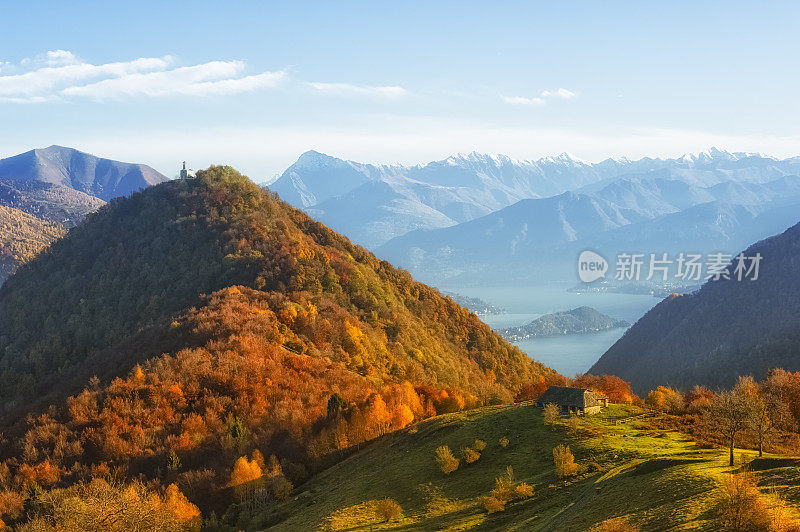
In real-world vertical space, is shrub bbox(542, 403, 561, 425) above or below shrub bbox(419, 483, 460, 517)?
above

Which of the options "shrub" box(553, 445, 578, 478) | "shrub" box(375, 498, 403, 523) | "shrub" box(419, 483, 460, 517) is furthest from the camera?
"shrub" box(375, 498, 403, 523)

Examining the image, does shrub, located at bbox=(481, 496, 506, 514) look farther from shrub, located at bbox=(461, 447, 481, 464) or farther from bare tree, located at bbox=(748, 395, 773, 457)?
bare tree, located at bbox=(748, 395, 773, 457)

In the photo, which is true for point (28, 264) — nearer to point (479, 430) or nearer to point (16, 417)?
point (16, 417)

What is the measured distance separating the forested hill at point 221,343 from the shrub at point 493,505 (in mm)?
39681

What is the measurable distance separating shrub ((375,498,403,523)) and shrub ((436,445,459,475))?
944 cm

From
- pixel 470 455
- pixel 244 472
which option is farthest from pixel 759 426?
pixel 244 472

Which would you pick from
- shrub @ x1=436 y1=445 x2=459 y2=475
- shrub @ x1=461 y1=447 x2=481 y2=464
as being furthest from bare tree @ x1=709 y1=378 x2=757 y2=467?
shrub @ x1=436 y1=445 x2=459 y2=475

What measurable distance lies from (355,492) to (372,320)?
81.5 m

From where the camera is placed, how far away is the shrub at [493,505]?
168ft

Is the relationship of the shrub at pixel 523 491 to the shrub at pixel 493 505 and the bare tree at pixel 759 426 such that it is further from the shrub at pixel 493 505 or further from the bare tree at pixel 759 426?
the bare tree at pixel 759 426

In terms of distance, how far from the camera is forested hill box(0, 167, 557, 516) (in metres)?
92.1

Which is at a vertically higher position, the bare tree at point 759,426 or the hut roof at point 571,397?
the bare tree at point 759,426

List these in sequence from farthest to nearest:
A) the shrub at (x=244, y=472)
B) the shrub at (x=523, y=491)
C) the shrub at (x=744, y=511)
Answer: the shrub at (x=244, y=472) < the shrub at (x=523, y=491) < the shrub at (x=744, y=511)

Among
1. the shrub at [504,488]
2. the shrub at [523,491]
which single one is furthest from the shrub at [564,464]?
the shrub at [504,488]
